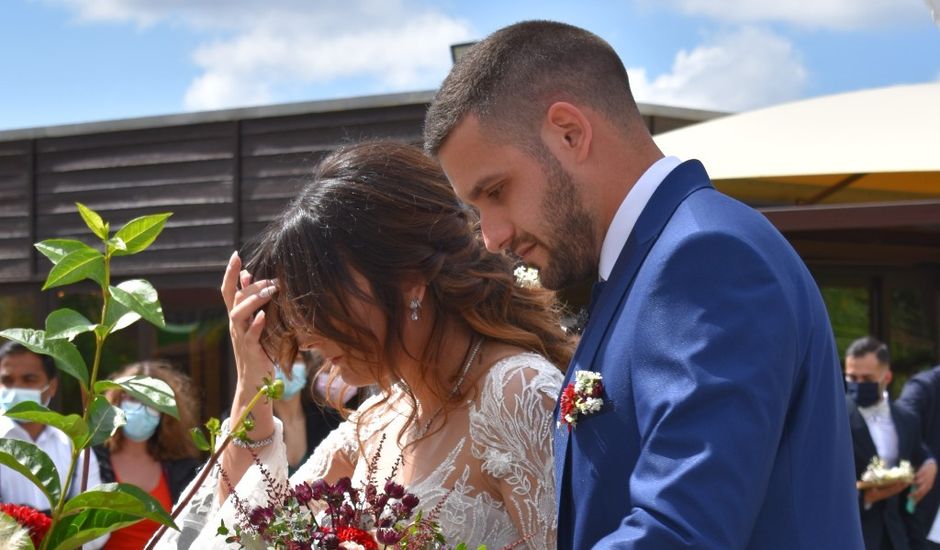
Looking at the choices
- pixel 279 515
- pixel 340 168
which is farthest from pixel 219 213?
pixel 279 515

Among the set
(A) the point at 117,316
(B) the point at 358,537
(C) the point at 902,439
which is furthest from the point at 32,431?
(C) the point at 902,439

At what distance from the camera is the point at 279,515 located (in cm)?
169

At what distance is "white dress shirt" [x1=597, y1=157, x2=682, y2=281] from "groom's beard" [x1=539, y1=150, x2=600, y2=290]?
0.03m

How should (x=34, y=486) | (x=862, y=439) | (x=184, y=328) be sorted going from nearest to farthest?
1. (x=34, y=486)
2. (x=862, y=439)
3. (x=184, y=328)

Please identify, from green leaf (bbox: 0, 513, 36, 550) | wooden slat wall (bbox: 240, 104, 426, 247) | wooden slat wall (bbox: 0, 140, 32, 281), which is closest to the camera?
green leaf (bbox: 0, 513, 36, 550)

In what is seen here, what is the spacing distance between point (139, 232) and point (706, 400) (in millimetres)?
834

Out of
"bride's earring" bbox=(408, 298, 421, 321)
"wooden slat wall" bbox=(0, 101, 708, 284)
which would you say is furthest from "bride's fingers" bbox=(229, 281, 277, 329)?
"wooden slat wall" bbox=(0, 101, 708, 284)

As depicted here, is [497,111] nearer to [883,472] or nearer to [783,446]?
[783,446]

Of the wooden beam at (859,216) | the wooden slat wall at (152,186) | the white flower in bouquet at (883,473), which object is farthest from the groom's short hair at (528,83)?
the wooden slat wall at (152,186)

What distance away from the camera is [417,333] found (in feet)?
7.86

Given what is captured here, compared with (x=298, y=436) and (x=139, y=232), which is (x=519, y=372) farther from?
(x=298, y=436)

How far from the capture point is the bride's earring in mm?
2379

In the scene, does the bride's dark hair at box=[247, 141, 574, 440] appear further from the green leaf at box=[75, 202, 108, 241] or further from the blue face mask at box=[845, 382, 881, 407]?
the blue face mask at box=[845, 382, 881, 407]

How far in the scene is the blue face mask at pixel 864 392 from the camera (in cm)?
696
